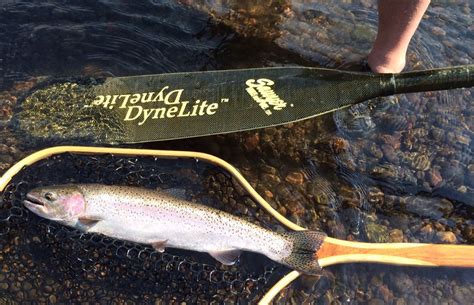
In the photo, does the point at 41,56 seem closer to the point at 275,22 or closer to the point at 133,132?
the point at 133,132

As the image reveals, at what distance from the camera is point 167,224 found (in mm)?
3432

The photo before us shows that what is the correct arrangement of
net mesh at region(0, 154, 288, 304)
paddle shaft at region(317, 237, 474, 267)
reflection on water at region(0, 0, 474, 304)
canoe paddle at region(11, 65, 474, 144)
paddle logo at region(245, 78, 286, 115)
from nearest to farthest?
net mesh at region(0, 154, 288, 304), paddle shaft at region(317, 237, 474, 267), reflection on water at region(0, 0, 474, 304), canoe paddle at region(11, 65, 474, 144), paddle logo at region(245, 78, 286, 115)

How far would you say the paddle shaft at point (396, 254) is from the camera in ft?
11.5

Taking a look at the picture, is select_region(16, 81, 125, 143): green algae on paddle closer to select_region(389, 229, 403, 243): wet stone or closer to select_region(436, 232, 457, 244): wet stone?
select_region(389, 229, 403, 243): wet stone

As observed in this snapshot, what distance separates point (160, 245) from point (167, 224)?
0.51 feet

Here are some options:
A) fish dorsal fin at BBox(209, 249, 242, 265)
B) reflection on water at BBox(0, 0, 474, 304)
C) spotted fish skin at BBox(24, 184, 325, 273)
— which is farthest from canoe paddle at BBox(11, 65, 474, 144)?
fish dorsal fin at BBox(209, 249, 242, 265)

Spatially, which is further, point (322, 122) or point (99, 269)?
point (322, 122)

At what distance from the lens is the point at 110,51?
507 centimetres

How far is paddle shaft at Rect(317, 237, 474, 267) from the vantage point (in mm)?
3510

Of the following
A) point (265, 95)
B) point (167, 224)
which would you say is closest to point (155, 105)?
point (265, 95)

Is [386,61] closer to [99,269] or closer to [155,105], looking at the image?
[155,105]

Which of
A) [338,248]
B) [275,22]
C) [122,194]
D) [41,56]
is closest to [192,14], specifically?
[275,22]

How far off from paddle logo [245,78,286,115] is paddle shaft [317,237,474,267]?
1297 millimetres

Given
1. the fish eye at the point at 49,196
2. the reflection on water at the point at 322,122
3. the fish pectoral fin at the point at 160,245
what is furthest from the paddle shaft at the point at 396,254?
the fish eye at the point at 49,196
